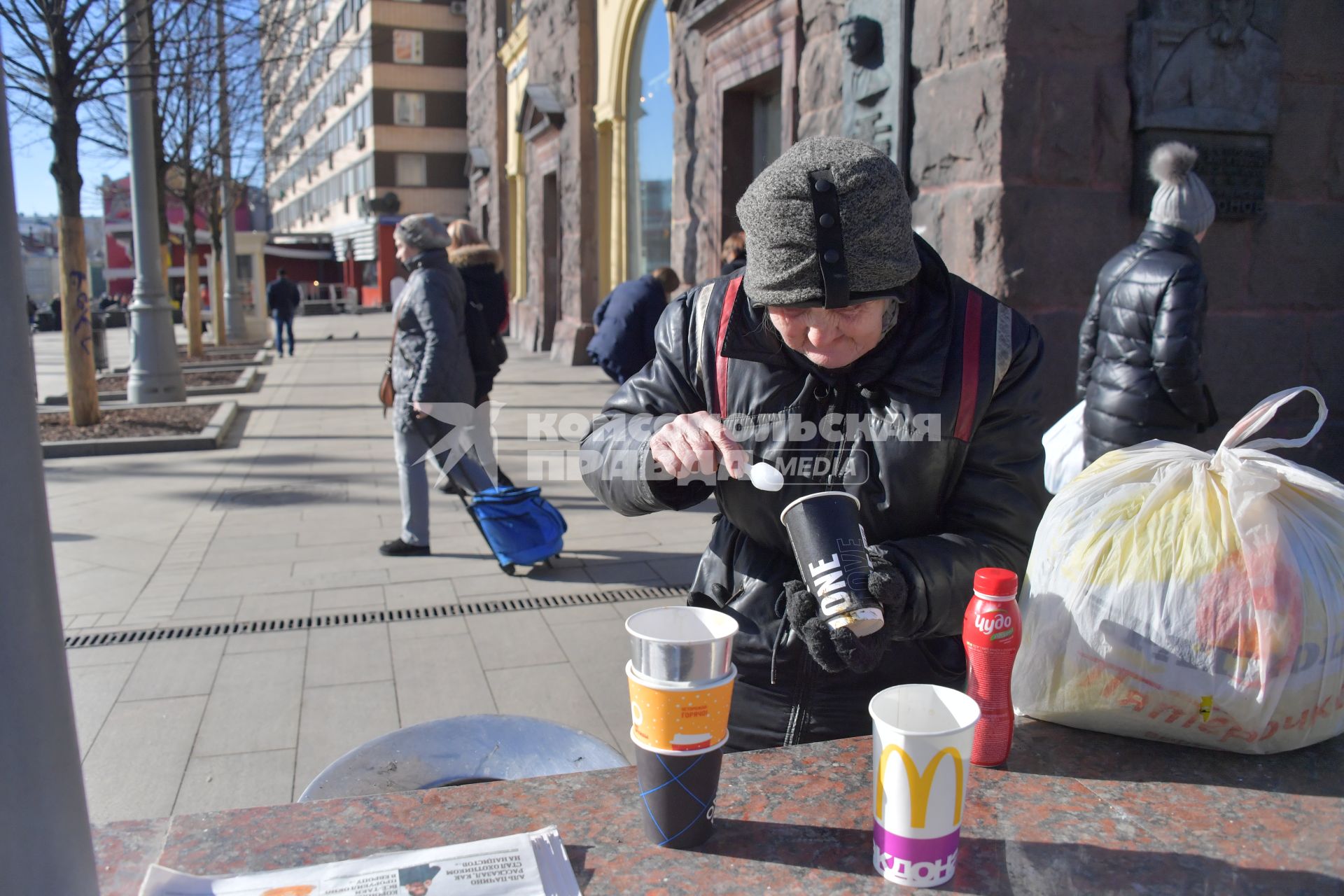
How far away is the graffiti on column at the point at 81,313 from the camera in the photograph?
31.2 feet

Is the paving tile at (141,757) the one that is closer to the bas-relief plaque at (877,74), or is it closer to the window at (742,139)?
the bas-relief plaque at (877,74)

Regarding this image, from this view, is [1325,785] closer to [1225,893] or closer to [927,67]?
[1225,893]

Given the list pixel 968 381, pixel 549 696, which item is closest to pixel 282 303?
pixel 549 696

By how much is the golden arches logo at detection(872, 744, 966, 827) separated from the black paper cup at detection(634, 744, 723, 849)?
23 cm

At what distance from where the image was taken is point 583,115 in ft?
46.6

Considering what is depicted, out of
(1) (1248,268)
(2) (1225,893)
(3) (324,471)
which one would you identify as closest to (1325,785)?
(2) (1225,893)

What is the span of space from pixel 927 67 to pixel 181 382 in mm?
9466

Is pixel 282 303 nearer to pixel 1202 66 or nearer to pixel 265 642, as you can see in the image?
pixel 265 642

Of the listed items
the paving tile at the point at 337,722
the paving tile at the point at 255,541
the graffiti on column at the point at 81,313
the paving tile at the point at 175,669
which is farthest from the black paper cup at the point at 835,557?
A: the graffiti on column at the point at 81,313

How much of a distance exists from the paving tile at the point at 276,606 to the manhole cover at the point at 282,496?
2085 millimetres

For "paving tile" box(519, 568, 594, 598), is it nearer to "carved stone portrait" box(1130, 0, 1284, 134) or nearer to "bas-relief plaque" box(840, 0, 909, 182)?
"bas-relief plaque" box(840, 0, 909, 182)

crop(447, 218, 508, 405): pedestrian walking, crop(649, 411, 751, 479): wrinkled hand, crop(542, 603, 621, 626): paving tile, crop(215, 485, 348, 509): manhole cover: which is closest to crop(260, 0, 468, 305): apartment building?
crop(215, 485, 348, 509): manhole cover

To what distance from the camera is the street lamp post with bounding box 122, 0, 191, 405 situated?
444 inches

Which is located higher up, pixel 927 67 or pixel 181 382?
pixel 927 67
